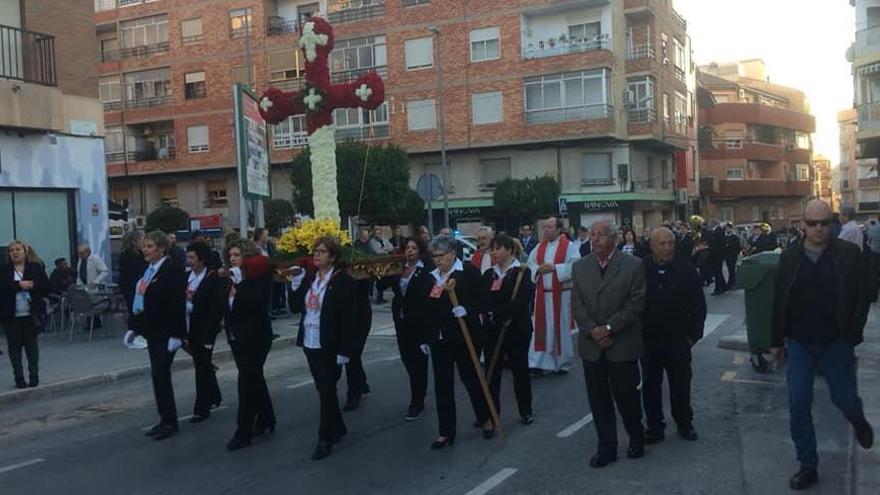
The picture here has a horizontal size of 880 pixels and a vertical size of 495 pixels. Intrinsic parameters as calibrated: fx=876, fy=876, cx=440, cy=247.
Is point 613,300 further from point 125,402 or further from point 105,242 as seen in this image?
point 105,242

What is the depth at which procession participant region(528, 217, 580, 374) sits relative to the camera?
10023 mm

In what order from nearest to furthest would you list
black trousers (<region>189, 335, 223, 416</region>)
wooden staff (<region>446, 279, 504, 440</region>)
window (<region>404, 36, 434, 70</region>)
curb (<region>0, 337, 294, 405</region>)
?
wooden staff (<region>446, 279, 504, 440</region>) < black trousers (<region>189, 335, 223, 416</region>) < curb (<region>0, 337, 294, 405</region>) < window (<region>404, 36, 434, 70</region>)

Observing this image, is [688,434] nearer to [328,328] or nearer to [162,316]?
[328,328]

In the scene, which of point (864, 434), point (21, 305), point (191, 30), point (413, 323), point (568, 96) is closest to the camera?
point (864, 434)

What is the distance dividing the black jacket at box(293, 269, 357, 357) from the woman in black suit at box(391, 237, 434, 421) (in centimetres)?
115

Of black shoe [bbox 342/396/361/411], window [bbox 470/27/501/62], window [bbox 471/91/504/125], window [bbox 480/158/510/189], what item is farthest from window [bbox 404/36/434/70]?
black shoe [bbox 342/396/361/411]

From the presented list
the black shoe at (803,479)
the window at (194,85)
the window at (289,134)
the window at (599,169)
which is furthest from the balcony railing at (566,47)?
the black shoe at (803,479)

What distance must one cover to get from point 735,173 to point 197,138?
3715cm

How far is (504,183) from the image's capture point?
129 ft

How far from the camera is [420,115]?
137 feet

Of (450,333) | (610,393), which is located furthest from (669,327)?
(450,333)

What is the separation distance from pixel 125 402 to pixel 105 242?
9.85 metres

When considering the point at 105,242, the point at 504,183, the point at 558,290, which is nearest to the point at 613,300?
the point at 558,290

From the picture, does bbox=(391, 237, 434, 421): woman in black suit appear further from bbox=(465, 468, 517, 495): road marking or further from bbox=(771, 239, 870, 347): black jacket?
bbox=(771, 239, 870, 347): black jacket
